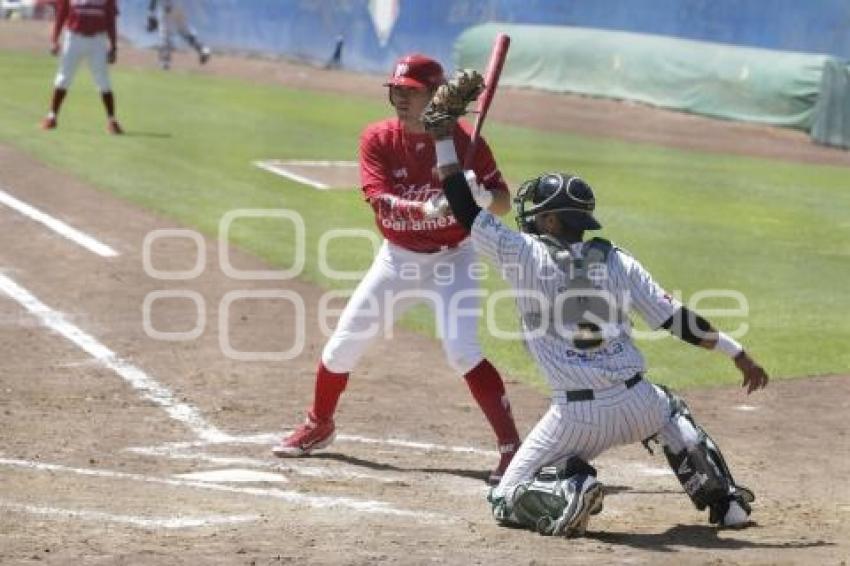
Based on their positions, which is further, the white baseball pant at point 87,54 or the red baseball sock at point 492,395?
the white baseball pant at point 87,54

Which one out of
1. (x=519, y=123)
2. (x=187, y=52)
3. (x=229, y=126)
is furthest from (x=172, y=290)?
(x=187, y=52)

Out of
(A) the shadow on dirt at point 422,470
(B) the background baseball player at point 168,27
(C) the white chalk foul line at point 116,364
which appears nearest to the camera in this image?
(A) the shadow on dirt at point 422,470

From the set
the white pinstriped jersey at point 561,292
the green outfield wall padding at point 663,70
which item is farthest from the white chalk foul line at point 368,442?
the green outfield wall padding at point 663,70

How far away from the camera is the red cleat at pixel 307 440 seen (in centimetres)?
863

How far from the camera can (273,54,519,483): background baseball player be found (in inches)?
319

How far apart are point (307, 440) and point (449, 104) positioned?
2.21m

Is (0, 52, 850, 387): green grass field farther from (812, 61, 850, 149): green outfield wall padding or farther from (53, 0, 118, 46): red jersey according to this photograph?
(812, 61, 850, 149): green outfield wall padding

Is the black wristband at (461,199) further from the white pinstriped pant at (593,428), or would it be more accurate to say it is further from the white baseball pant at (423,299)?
the white baseball pant at (423,299)

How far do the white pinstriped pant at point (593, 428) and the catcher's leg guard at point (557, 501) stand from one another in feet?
0.20

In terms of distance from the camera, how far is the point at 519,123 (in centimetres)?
2820

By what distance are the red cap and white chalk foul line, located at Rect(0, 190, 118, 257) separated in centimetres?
662

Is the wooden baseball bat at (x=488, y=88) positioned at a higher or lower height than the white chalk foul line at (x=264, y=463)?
higher

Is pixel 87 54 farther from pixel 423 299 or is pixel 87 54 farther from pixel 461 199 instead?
pixel 461 199

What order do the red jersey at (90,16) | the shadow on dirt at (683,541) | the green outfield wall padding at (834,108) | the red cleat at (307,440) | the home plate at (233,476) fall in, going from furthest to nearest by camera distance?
the green outfield wall padding at (834,108)
the red jersey at (90,16)
the red cleat at (307,440)
the home plate at (233,476)
the shadow on dirt at (683,541)
